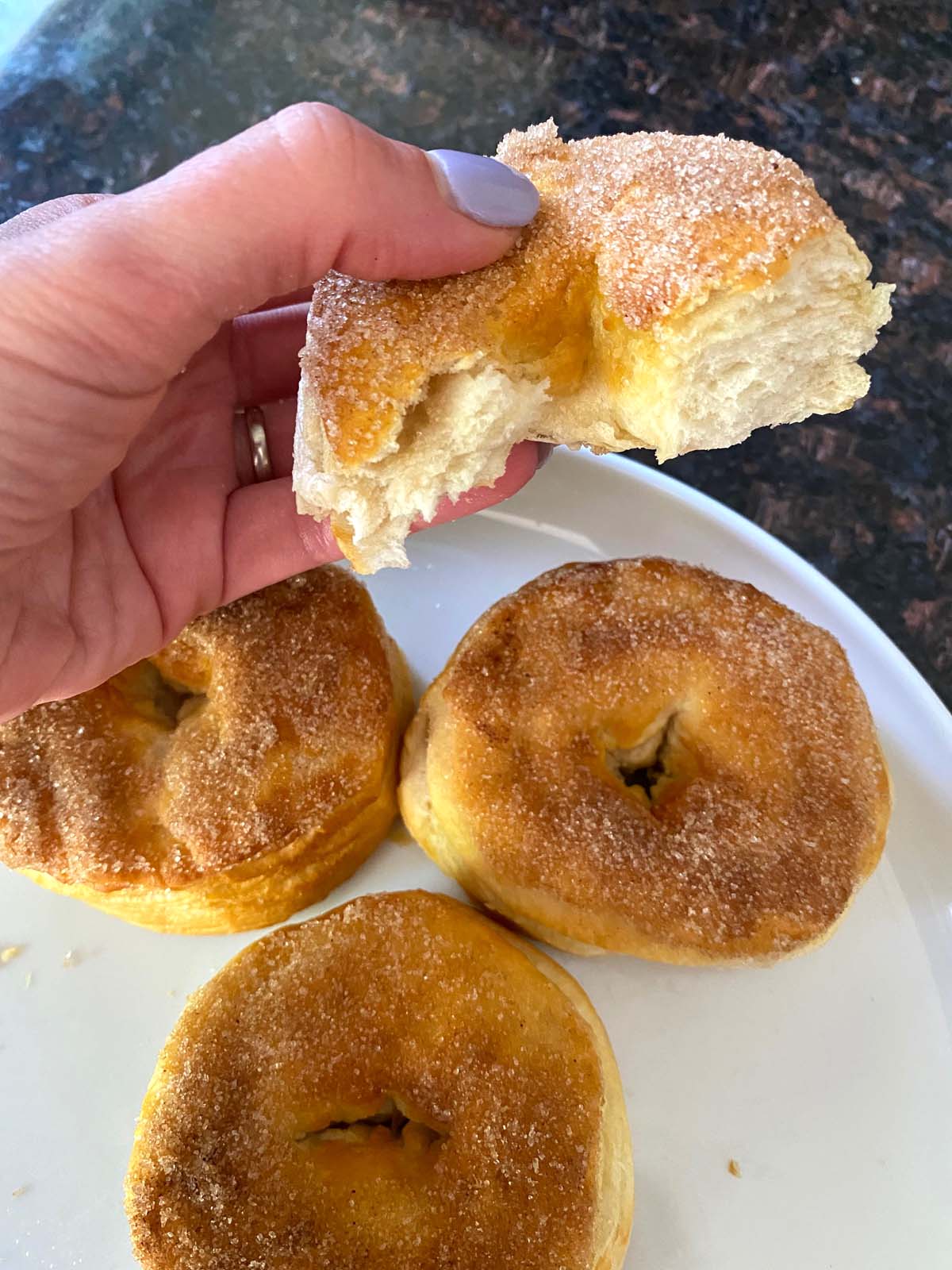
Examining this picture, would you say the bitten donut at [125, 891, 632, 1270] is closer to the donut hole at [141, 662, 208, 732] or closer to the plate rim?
the donut hole at [141, 662, 208, 732]

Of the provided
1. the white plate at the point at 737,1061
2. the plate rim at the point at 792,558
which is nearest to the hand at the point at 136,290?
the white plate at the point at 737,1061

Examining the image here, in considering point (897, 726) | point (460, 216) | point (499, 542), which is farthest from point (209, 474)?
point (897, 726)

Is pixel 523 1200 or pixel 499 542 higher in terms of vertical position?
pixel 499 542

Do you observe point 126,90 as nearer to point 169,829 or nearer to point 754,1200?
point 169,829

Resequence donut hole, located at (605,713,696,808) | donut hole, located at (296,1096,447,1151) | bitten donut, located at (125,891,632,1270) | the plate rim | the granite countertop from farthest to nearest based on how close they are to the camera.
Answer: the granite countertop, the plate rim, donut hole, located at (605,713,696,808), donut hole, located at (296,1096,447,1151), bitten donut, located at (125,891,632,1270)

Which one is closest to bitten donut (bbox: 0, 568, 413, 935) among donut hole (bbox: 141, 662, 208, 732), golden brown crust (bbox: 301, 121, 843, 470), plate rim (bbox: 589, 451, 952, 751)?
donut hole (bbox: 141, 662, 208, 732)

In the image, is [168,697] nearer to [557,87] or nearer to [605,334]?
[605,334]

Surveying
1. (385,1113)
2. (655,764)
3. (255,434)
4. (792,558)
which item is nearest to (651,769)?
(655,764)
